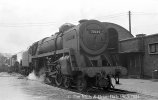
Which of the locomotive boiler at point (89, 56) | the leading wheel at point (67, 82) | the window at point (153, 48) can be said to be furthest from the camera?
the window at point (153, 48)

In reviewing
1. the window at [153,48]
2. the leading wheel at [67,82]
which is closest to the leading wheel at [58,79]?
the leading wheel at [67,82]

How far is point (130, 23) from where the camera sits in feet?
133

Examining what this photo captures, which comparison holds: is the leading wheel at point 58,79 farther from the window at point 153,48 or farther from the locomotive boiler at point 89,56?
the window at point 153,48

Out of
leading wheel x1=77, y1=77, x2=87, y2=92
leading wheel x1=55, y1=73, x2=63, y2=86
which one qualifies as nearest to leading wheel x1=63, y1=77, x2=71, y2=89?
leading wheel x1=55, y1=73, x2=63, y2=86

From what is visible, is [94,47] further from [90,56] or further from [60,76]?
[60,76]

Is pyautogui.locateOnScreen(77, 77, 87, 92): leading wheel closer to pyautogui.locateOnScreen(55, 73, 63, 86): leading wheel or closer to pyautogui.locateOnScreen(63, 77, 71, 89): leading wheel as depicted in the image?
pyautogui.locateOnScreen(63, 77, 71, 89): leading wheel

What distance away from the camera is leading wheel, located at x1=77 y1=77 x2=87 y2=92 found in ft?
41.2

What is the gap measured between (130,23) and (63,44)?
27.4 m

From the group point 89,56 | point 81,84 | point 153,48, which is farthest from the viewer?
point 153,48

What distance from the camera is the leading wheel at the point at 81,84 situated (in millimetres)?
12562

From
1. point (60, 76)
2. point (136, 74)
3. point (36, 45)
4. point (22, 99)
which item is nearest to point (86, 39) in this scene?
point (60, 76)

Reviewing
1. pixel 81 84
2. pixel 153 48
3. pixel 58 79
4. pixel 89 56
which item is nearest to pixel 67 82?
pixel 58 79

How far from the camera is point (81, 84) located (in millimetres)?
12883

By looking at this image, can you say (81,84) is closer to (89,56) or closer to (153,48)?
(89,56)
